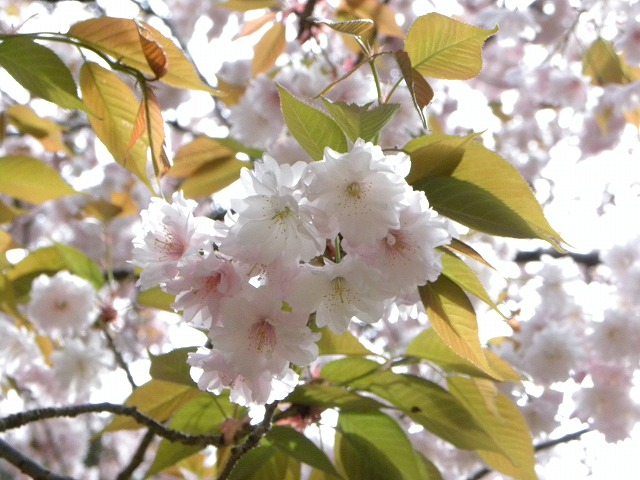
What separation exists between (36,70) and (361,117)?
386 mm

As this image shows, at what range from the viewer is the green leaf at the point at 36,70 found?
0.83 m

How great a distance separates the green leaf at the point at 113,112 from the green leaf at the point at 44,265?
714 mm

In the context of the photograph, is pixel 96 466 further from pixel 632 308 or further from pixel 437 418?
pixel 437 418

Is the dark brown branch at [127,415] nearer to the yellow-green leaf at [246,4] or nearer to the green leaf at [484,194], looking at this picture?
the green leaf at [484,194]

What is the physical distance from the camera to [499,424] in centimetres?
111

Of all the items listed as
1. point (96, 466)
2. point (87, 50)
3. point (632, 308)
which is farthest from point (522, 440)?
point (96, 466)

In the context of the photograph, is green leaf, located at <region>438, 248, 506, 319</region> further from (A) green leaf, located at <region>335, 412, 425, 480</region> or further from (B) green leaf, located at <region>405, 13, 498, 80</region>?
(A) green leaf, located at <region>335, 412, 425, 480</region>

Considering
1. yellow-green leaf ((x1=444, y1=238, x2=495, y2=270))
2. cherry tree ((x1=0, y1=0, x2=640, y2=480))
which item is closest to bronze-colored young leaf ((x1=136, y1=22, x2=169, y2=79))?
cherry tree ((x1=0, y1=0, x2=640, y2=480))

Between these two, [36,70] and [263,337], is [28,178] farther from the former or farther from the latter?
[263,337]

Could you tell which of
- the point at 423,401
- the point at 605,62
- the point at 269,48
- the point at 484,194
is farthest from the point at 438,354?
the point at 605,62

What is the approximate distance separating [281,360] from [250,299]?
85mm

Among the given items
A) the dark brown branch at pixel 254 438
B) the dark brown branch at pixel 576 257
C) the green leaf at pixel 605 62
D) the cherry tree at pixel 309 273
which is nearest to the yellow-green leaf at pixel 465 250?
the cherry tree at pixel 309 273

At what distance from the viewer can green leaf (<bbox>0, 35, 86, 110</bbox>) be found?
0.83 metres

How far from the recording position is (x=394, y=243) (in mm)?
726
